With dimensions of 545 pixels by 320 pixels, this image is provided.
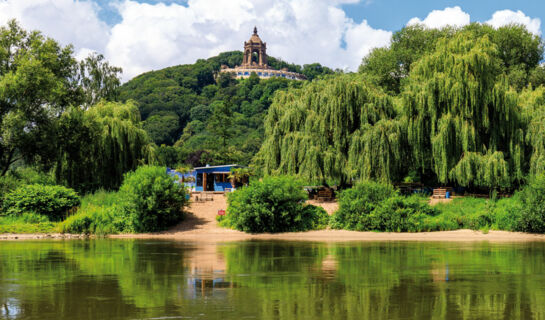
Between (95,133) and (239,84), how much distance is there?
498ft

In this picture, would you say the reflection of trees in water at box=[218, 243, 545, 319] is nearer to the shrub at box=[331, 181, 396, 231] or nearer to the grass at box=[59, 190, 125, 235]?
the shrub at box=[331, 181, 396, 231]

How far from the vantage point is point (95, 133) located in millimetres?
45094

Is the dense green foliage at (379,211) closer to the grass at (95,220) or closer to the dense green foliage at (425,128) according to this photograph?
the dense green foliage at (425,128)

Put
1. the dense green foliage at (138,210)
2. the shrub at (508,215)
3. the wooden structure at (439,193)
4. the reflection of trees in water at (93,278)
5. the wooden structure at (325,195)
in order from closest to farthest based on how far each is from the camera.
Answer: the reflection of trees in water at (93,278) → the shrub at (508,215) → the dense green foliage at (138,210) → the wooden structure at (439,193) → the wooden structure at (325,195)

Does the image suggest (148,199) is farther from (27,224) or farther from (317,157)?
(317,157)

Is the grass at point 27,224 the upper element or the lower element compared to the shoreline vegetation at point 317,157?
lower

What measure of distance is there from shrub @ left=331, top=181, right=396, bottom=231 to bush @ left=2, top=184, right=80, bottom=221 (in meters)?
17.7

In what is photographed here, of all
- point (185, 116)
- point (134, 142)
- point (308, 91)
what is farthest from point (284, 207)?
point (185, 116)

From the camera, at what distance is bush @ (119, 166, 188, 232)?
35.6 metres

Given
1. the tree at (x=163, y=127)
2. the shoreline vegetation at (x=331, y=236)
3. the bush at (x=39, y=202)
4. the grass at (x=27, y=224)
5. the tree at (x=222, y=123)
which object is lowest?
the shoreline vegetation at (x=331, y=236)

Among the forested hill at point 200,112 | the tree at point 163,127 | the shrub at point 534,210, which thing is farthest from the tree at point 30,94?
the tree at point 163,127

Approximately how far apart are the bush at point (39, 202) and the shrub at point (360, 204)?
17735 mm

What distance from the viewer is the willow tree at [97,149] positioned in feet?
146

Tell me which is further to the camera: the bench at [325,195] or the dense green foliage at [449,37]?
the dense green foliage at [449,37]
